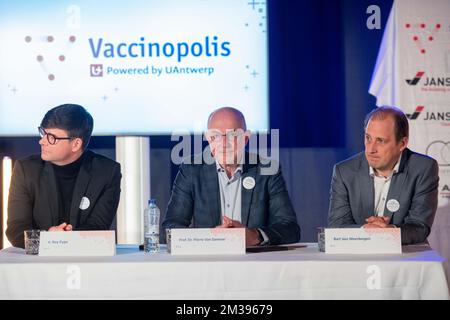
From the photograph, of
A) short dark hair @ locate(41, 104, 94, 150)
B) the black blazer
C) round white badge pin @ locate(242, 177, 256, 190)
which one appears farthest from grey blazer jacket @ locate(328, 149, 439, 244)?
short dark hair @ locate(41, 104, 94, 150)

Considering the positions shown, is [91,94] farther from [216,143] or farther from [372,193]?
[372,193]

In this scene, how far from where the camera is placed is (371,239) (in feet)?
9.02

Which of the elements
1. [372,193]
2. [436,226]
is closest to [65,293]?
[372,193]

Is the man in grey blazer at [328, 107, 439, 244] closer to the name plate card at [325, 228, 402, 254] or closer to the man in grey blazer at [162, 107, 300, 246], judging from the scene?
the man in grey blazer at [162, 107, 300, 246]

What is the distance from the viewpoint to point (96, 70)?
488 centimetres

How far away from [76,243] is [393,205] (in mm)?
1414

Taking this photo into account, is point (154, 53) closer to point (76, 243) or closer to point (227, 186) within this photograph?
point (227, 186)

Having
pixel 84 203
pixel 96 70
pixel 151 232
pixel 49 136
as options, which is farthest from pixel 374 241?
pixel 96 70

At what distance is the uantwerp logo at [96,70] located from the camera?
488 cm

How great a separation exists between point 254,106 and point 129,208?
1.09 metres

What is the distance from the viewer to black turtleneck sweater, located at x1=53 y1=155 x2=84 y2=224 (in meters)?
3.54

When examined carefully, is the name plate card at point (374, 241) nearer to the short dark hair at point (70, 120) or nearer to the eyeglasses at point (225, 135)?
the eyeglasses at point (225, 135)

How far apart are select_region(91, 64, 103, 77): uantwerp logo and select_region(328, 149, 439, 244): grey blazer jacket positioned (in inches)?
78.5

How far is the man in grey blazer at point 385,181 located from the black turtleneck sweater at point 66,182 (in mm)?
1201
